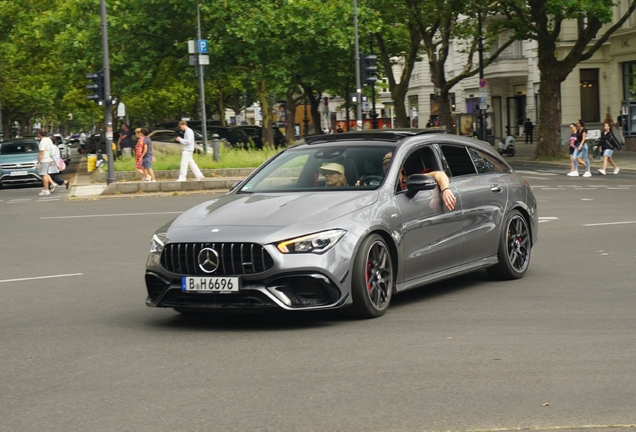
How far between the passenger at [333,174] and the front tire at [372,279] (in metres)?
0.76

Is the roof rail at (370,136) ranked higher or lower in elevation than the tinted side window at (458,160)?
higher

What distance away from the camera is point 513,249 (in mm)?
10773

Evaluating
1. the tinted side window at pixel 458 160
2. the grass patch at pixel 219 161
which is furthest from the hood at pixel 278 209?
the grass patch at pixel 219 161

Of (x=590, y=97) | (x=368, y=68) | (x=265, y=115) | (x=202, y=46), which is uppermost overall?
(x=202, y=46)

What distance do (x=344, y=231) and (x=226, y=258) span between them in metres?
0.90

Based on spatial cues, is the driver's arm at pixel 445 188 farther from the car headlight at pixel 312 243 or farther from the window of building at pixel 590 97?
the window of building at pixel 590 97

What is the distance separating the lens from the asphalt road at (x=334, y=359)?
563 cm

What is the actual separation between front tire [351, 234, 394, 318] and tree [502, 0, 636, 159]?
29.7m

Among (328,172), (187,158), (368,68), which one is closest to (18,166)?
(187,158)

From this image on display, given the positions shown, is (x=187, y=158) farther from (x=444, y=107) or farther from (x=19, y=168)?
(x=444, y=107)

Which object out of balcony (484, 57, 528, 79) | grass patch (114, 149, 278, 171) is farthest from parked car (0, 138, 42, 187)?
balcony (484, 57, 528, 79)

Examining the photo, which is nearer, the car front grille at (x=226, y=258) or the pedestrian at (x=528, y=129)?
the car front grille at (x=226, y=258)

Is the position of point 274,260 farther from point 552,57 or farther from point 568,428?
point 552,57

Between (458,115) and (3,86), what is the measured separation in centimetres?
2366
